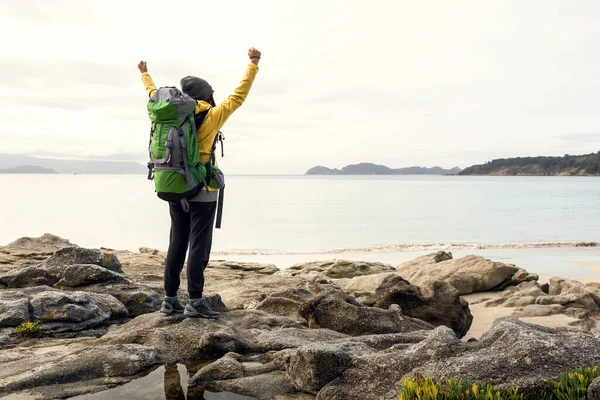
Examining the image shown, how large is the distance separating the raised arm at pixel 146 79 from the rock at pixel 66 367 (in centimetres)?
367

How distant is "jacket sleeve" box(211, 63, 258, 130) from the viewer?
6602 mm

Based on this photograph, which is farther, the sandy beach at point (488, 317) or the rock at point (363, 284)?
the rock at point (363, 284)

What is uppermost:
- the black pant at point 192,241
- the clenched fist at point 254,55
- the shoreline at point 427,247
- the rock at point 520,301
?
the clenched fist at point 254,55

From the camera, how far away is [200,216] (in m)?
6.75

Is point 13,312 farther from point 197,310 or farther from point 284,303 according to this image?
point 284,303

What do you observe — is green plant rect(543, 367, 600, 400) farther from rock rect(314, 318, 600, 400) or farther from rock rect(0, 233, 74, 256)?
rock rect(0, 233, 74, 256)

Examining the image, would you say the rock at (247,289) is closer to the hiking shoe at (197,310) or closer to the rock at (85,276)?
the rock at (85,276)

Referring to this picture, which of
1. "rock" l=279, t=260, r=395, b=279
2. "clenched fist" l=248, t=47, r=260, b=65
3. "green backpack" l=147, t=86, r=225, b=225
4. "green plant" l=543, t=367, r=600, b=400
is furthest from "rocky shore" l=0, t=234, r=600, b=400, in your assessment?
"rock" l=279, t=260, r=395, b=279

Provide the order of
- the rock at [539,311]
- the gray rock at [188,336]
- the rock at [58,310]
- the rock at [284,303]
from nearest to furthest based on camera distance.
A: the gray rock at [188,336], the rock at [58,310], the rock at [284,303], the rock at [539,311]

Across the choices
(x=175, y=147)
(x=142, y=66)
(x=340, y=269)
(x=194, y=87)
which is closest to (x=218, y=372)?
(x=175, y=147)

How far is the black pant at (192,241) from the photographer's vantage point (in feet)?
22.2

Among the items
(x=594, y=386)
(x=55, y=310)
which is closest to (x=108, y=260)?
(x=55, y=310)

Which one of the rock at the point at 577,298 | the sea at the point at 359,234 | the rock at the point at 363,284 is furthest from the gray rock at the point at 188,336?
the sea at the point at 359,234

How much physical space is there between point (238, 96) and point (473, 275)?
11.5 metres
